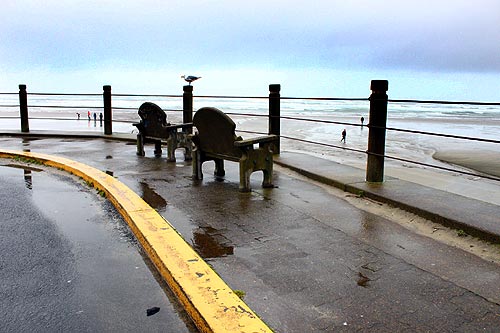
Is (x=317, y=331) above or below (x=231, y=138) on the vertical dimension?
below

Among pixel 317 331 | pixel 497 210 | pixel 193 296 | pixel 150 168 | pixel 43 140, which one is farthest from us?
pixel 43 140

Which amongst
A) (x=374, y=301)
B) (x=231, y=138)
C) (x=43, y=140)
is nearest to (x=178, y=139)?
(x=231, y=138)

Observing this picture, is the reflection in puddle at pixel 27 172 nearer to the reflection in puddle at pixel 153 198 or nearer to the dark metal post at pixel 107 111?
the reflection in puddle at pixel 153 198

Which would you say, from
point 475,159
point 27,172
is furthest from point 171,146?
point 475,159

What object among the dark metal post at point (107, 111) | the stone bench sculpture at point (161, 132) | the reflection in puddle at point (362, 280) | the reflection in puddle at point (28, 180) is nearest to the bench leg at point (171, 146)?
the stone bench sculpture at point (161, 132)

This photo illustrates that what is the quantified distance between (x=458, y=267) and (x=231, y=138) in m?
3.12

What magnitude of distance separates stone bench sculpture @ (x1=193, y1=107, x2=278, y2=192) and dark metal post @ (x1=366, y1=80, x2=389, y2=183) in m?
1.21

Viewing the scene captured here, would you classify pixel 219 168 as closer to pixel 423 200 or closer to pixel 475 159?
pixel 423 200

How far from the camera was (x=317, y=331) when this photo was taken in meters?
2.68

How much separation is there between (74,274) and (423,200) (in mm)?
3526

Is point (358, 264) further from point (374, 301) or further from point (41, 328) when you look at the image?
point (41, 328)

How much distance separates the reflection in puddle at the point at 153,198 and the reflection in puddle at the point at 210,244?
3.03ft

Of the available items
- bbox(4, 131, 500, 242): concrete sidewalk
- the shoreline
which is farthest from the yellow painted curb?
the shoreline

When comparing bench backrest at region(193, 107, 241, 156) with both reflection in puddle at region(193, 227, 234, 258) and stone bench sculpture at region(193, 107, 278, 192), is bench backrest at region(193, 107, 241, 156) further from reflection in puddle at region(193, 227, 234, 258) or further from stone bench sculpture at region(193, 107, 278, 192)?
reflection in puddle at region(193, 227, 234, 258)
